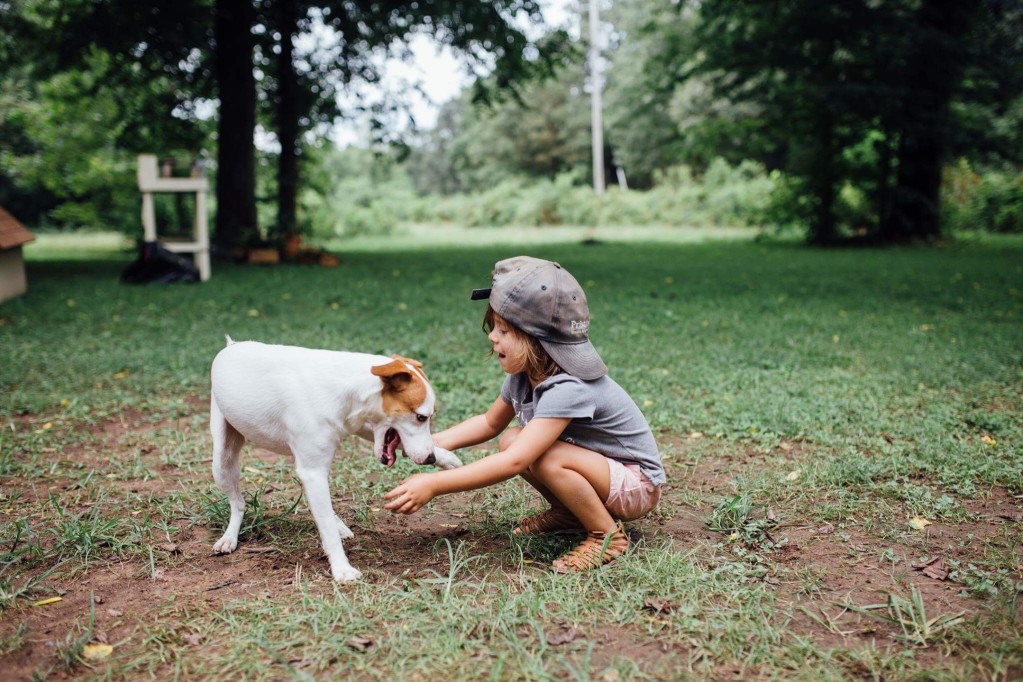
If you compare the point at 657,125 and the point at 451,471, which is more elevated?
the point at 657,125

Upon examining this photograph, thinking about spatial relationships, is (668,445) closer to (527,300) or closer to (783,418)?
(783,418)

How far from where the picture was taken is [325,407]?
2623mm

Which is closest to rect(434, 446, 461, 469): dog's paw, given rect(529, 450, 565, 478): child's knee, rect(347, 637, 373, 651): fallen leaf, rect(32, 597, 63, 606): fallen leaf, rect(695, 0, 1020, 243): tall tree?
rect(529, 450, 565, 478): child's knee

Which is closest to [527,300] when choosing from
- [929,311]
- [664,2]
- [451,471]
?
[451,471]

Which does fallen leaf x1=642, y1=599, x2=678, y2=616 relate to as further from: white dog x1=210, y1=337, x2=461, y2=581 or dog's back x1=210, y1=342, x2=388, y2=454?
dog's back x1=210, y1=342, x2=388, y2=454

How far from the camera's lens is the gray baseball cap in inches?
108

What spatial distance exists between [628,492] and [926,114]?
1544cm

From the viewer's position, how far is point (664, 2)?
33344 mm

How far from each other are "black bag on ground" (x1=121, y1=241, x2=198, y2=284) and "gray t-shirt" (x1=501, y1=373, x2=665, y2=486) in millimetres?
9281

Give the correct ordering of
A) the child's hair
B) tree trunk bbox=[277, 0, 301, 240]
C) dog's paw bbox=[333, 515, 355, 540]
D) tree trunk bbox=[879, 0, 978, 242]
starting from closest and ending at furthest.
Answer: the child's hair, dog's paw bbox=[333, 515, 355, 540], tree trunk bbox=[879, 0, 978, 242], tree trunk bbox=[277, 0, 301, 240]

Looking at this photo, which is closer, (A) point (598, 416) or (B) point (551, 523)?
(A) point (598, 416)

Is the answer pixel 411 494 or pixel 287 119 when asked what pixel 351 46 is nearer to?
pixel 287 119

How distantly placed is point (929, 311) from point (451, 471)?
24.3ft

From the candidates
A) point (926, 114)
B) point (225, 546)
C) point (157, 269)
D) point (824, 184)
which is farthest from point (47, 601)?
point (824, 184)
